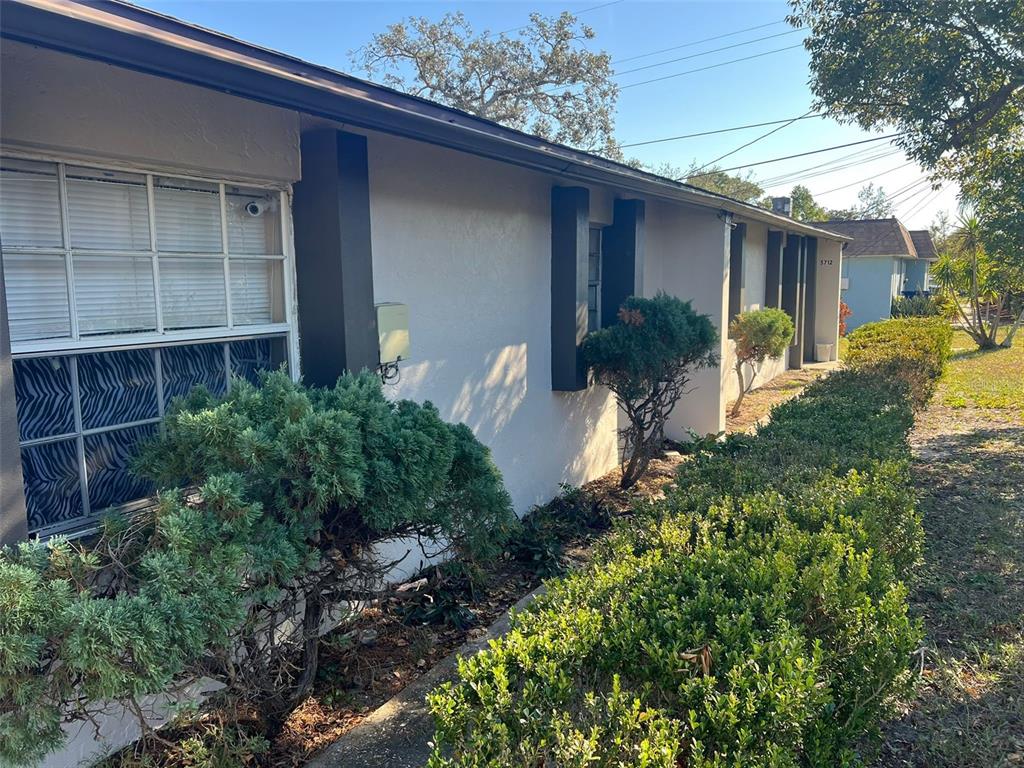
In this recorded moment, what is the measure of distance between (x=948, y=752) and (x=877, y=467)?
5.62 feet

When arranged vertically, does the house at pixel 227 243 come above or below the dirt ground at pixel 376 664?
above

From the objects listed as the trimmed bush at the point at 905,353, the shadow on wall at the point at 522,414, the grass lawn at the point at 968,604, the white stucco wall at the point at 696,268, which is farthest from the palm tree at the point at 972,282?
the shadow on wall at the point at 522,414

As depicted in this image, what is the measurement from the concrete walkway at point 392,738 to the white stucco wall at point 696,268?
6780 millimetres

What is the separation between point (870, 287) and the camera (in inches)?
1297

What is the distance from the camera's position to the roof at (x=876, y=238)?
3259 cm

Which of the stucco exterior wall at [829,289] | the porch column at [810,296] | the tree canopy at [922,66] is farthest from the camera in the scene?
the stucco exterior wall at [829,289]

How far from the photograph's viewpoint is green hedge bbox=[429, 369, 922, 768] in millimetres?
2104

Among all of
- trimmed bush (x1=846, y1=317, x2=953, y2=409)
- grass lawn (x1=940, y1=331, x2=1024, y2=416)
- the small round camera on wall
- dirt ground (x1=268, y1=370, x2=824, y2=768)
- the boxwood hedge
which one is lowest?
dirt ground (x1=268, y1=370, x2=824, y2=768)

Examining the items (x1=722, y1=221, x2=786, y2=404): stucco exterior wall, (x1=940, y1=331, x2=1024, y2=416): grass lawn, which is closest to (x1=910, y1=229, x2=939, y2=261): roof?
(x1=940, y1=331, x2=1024, y2=416): grass lawn

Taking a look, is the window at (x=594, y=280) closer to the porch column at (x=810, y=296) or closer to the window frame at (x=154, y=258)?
the window frame at (x=154, y=258)

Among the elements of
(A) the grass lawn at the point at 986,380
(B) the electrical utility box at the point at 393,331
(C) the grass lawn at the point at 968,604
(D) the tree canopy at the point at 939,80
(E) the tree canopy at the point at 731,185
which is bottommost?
(C) the grass lawn at the point at 968,604

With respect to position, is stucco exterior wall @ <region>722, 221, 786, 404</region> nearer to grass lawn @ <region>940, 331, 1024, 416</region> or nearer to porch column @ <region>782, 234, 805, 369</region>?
porch column @ <region>782, 234, 805, 369</region>

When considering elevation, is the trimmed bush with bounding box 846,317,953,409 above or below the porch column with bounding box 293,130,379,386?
below

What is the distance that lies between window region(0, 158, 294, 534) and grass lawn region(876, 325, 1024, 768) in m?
3.88
